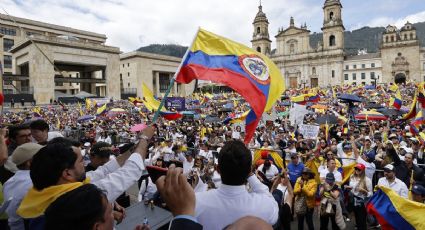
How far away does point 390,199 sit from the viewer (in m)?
4.16

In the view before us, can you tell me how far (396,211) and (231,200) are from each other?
288 cm

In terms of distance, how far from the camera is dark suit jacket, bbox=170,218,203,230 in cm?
152

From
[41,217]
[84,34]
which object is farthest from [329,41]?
[41,217]

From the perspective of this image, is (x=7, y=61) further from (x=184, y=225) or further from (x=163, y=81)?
(x=184, y=225)

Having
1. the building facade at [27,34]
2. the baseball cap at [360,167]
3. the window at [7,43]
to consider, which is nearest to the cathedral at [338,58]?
the building facade at [27,34]

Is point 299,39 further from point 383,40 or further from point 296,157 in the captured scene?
point 296,157

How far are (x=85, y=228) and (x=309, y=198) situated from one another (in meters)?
5.17

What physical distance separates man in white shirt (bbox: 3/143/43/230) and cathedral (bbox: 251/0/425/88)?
8534 cm

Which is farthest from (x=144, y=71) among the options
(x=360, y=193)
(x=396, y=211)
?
A: (x=396, y=211)

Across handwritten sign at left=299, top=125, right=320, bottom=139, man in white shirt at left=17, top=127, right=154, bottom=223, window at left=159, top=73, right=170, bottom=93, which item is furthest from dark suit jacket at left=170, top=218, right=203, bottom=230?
window at left=159, top=73, right=170, bottom=93

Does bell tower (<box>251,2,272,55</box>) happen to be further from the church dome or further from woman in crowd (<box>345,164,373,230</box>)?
woman in crowd (<box>345,164,373,230</box>)

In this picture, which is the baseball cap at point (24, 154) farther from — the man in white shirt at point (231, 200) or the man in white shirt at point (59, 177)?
the man in white shirt at point (231, 200)

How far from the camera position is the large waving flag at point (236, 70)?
4.70m

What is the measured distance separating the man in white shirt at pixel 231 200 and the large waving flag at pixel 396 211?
2469 millimetres
